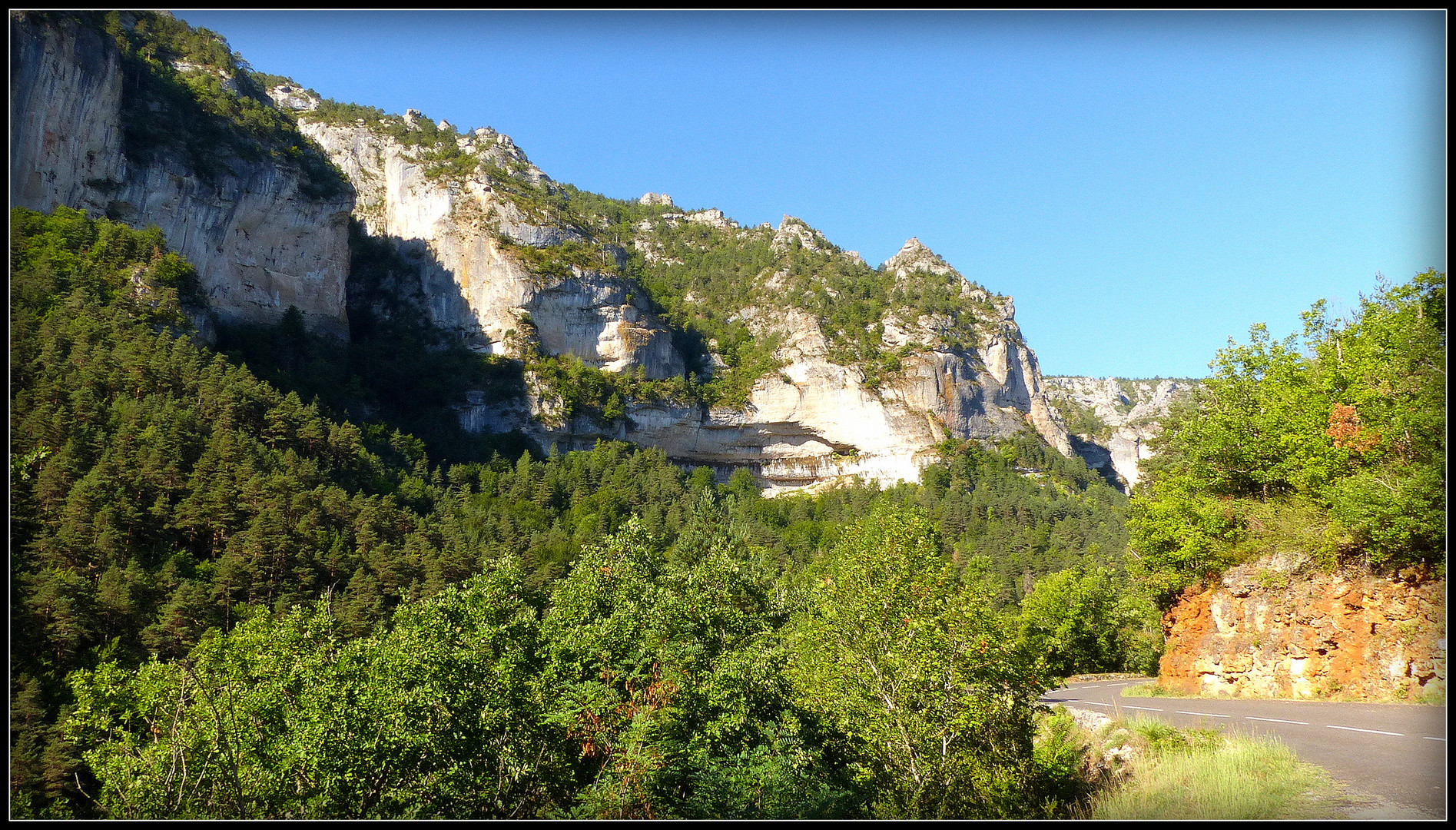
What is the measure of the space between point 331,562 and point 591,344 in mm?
63206

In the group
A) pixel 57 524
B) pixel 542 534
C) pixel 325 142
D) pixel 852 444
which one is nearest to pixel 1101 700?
pixel 57 524

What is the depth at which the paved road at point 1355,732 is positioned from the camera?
8070 millimetres

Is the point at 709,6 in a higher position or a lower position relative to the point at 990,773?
higher

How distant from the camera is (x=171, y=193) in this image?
73.1 meters

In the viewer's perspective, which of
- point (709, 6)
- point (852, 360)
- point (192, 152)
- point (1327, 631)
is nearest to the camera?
point (709, 6)

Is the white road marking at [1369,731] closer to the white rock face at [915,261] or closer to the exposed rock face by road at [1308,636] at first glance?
the exposed rock face by road at [1308,636]

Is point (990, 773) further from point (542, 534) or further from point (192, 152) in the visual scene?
point (192, 152)

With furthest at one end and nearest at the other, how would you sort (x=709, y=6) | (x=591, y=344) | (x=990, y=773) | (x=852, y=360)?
1. (x=852, y=360)
2. (x=591, y=344)
3. (x=990, y=773)
4. (x=709, y=6)

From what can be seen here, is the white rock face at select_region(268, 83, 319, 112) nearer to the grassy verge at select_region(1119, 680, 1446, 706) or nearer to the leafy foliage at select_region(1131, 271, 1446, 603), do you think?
the leafy foliage at select_region(1131, 271, 1446, 603)

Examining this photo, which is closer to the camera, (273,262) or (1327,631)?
(1327,631)

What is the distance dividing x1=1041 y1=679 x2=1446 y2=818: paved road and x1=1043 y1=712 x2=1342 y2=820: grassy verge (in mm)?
435

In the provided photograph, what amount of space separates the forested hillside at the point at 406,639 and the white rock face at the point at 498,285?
40.5 metres

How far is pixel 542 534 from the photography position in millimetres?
61219

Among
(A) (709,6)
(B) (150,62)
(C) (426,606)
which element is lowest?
(C) (426,606)
